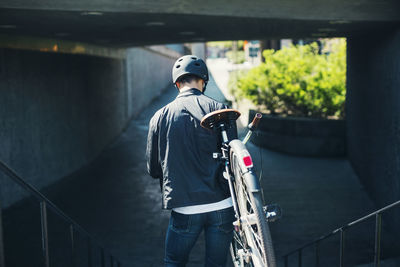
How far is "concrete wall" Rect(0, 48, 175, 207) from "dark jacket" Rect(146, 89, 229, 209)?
6477 millimetres

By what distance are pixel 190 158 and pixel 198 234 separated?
0.51m

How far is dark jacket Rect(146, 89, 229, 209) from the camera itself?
321cm

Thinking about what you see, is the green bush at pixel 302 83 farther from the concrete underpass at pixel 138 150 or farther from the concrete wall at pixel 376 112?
the concrete wall at pixel 376 112

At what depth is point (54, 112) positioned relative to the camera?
11.6 meters

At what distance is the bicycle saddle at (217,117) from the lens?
3.00m

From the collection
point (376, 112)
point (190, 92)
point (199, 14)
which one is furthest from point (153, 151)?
point (376, 112)

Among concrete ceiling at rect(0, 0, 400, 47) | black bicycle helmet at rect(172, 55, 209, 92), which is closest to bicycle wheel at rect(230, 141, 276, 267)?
black bicycle helmet at rect(172, 55, 209, 92)

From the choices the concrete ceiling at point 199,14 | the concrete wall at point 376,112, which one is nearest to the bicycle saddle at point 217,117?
the concrete ceiling at point 199,14

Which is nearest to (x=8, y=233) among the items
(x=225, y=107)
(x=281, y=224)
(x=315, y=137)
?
(x=281, y=224)

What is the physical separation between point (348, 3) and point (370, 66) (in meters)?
2.59

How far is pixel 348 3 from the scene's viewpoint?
704cm

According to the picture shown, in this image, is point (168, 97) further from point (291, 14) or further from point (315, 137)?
point (291, 14)

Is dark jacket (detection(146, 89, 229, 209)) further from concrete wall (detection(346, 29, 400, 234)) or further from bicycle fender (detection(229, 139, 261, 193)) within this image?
concrete wall (detection(346, 29, 400, 234))

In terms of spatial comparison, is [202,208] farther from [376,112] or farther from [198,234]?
[376,112]
